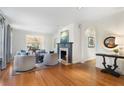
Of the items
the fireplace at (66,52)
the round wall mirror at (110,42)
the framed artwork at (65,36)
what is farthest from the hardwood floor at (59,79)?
the framed artwork at (65,36)

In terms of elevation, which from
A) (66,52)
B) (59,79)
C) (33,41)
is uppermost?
(33,41)

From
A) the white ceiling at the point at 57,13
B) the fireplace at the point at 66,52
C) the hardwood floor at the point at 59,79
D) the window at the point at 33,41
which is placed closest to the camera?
the hardwood floor at the point at 59,79

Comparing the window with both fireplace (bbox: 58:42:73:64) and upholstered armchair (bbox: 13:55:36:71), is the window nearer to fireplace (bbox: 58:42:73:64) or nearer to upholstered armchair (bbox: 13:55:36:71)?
fireplace (bbox: 58:42:73:64)

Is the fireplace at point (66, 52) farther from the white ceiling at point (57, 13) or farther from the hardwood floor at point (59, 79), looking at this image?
the hardwood floor at point (59, 79)

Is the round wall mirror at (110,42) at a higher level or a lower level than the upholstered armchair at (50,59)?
higher

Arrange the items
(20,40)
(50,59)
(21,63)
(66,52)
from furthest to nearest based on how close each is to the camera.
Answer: (20,40)
(66,52)
(50,59)
(21,63)

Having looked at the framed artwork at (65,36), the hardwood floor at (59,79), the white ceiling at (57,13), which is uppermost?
the white ceiling at (57,13)

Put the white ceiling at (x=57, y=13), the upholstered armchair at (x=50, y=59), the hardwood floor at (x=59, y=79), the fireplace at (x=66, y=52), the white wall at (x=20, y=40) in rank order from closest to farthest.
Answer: the hardwood floor at (x=59, y=79) → the white ceiling at (x=57, y=13) → the upholstered armchair at (x=50, y=59) → the fireplace at (x=66, y=52) → the white wall at (x=20, y=40)

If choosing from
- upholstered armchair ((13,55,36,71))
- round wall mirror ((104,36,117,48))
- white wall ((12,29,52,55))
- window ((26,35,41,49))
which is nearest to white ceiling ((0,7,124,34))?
round wall mirror ((104,36,117,48))

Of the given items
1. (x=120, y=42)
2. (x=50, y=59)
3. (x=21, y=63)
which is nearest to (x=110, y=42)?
(x=120, y=42)

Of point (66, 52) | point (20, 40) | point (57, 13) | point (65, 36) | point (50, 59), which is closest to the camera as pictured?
point (57, 13)

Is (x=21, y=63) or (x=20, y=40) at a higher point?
(x=20, y=40)

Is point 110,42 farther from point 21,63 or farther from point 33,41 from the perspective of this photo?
point 33,41
